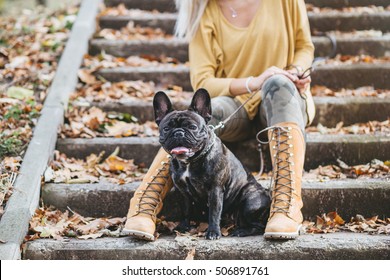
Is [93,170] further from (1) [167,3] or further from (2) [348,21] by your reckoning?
(2) [348,21]

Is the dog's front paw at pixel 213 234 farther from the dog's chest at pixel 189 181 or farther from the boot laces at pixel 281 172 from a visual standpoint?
the boot laces at pixel 281 172

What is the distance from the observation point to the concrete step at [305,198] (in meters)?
3.33

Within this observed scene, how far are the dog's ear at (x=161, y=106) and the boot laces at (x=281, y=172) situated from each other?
0.65m

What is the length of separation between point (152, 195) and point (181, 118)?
57 cm

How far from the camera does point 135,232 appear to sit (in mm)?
2938

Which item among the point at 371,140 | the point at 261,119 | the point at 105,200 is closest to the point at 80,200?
the point at 105,200

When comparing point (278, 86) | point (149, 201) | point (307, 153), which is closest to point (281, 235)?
point (149, 201)

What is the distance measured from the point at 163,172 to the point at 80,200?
605 mm

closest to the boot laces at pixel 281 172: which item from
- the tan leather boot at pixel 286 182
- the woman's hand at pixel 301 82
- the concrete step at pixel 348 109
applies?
the tan leather boot at pixel 286 182

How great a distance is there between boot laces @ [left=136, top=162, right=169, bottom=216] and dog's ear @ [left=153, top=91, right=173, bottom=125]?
382 mm

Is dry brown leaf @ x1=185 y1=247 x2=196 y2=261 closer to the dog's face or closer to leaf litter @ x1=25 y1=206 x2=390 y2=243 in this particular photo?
leaf litter @ x1=25 y1=206 x2=390 y2=243

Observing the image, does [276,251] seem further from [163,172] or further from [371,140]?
[371,140]

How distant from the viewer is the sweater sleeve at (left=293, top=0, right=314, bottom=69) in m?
3.65

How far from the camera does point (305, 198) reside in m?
3.36
